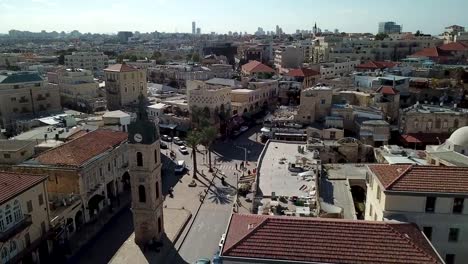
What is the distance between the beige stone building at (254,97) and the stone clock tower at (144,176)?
2062 inches

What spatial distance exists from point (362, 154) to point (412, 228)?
35.6m

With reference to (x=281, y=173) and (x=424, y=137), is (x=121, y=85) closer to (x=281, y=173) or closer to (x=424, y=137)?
(x=281, y=173)

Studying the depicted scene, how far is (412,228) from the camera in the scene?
96.3 feet

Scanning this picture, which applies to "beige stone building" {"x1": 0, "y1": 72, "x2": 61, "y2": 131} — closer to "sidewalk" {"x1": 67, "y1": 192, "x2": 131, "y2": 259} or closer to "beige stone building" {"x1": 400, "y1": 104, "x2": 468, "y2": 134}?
"sidewalk" {"x1": 67, "y1": 192, "x2": 131, "y2": 259}

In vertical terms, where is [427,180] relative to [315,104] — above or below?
above

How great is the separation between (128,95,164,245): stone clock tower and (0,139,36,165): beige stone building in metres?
16.9

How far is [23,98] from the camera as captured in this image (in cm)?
8806

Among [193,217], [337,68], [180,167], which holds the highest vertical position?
[337,68]

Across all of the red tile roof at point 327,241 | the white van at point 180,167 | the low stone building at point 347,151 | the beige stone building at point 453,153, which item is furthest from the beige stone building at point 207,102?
the red tile roof at point 327,241

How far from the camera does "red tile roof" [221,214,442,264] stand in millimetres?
26391

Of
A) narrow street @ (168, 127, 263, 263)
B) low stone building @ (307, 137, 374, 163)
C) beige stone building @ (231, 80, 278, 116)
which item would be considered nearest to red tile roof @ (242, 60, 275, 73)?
beige stone building @ (231, 80, 278, 116)

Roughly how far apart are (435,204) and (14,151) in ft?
149

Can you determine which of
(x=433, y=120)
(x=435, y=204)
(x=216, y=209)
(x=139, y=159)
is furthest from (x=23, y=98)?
(x=435, y=204)

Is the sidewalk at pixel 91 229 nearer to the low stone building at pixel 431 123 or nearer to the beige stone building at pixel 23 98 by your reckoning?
the beige stone building at pixel 23 98
